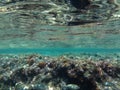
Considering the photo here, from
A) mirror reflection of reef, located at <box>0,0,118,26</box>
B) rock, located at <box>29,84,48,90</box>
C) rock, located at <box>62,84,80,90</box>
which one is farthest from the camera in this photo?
mirror reflection of reef, located at <box>0,0,118,26</box>

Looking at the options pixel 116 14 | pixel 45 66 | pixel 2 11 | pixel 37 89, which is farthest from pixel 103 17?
pixel 37 89

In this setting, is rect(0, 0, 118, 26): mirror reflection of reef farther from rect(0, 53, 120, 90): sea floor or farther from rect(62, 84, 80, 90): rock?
rect(62, 84, 80, 90): rock

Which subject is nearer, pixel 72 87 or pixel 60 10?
pixel 72 87

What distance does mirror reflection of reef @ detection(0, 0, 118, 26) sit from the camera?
12156mm

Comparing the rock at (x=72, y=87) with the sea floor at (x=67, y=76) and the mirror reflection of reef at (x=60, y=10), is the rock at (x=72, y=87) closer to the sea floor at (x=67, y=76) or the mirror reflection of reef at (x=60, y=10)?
the sea floor at (x=67, y=76)

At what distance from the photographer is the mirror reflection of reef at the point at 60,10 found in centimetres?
1216

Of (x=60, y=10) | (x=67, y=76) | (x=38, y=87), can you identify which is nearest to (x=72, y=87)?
(x=67, y=76)

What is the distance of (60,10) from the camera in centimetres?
1394

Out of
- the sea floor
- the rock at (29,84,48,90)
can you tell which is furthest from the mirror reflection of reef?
the rock at (29,84,48,90)

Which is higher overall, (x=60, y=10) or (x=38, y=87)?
(x=60, y=10)

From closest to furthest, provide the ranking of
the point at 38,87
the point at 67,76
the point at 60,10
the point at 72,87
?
the point at 72,87 < the point at 38,87 < the point at 67,76 < the point at 60,10

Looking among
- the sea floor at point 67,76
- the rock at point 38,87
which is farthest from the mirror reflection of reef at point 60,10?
the rock at point 38,87

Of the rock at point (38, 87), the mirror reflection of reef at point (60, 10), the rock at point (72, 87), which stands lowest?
the rock at point (38, 87)

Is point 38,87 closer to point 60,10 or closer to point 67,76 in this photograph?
point 67,76
